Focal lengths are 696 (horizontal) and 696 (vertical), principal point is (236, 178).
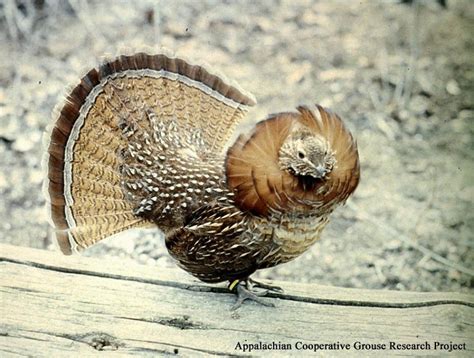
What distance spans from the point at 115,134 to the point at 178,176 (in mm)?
196

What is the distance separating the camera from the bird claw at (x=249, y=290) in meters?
1.75

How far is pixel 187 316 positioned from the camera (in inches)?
66.1

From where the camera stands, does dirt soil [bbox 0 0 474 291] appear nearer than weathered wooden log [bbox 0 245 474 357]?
No

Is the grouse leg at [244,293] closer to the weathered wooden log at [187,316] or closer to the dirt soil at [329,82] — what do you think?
the weathered wooden log at [187,316]

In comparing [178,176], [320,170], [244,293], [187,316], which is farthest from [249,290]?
[320,170]

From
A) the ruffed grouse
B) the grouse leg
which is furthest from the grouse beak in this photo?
the grouse leg

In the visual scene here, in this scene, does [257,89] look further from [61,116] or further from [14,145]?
[14,145]

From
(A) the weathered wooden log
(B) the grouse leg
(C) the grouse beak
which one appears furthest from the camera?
(B) the grouse leg

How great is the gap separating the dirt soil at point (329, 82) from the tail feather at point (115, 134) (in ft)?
0.29

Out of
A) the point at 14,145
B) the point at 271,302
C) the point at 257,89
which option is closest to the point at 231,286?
the point at 271,302

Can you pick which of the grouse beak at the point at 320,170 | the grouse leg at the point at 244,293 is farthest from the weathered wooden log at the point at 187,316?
the grouse beak at the point at 320,170

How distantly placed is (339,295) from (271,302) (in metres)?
0.17

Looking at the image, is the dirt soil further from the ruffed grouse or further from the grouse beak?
the grouse beak

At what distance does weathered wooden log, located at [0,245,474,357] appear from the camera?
1.60 meters
